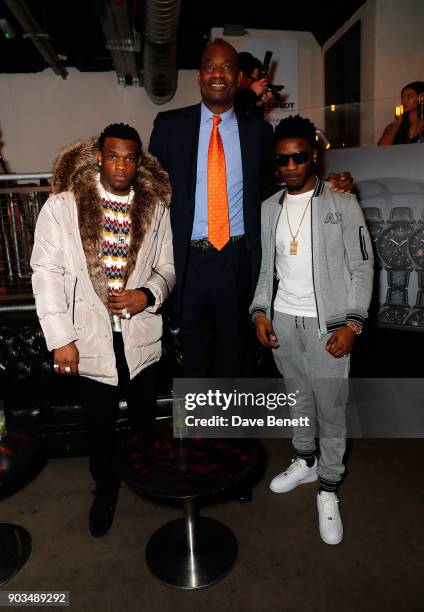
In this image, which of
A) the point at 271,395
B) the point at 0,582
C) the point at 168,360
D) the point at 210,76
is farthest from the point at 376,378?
the point at 0,582

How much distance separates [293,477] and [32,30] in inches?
261

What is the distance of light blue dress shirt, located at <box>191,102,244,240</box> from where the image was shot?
7.94 feet

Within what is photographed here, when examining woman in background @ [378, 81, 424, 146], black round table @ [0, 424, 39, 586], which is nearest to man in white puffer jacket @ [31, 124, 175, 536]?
black round table @ [0, 424, 39, 586]

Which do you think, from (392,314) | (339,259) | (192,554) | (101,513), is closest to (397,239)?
(392,314)

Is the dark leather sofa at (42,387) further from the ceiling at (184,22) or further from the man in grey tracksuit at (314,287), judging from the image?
the ceiling at (184,22)

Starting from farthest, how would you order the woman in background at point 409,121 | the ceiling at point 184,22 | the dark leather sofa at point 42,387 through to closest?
the ceiling at point 184,22, the woman in background at point 409,121, the dark leather sofa at point 42,387

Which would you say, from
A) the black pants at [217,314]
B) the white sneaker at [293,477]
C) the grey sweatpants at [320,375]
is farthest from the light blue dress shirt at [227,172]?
the white sneaker at [293,477]

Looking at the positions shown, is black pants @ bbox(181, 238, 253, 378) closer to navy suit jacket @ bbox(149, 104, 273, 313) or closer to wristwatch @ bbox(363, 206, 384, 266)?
navy suit jacket @ bbox(149, 104, 273, 313)

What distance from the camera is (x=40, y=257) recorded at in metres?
2.19

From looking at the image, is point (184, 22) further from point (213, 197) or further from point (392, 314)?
point (213, 197)

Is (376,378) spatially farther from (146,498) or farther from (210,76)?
(210,76)

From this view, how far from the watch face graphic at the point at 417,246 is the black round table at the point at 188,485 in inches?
102

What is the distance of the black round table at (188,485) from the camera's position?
74.0 inches

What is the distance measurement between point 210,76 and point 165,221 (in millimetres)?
741
